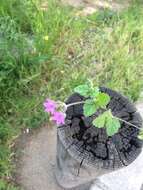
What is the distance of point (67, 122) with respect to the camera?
205cm

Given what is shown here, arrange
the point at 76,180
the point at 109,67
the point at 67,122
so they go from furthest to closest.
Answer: the point at 109,67, the point at 76,180, the point at 67,122

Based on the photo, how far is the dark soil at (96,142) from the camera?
2.02 m

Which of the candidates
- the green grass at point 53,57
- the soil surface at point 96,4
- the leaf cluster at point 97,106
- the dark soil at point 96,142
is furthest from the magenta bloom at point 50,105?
the soil surface at point 96,4

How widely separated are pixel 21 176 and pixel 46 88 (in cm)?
56

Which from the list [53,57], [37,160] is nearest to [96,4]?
[53,57]

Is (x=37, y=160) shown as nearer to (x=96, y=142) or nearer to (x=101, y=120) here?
(x=96, y=142)

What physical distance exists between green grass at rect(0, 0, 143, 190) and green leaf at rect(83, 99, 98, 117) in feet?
2.33

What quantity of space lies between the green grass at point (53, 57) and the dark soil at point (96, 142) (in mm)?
520

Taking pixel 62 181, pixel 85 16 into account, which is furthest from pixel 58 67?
pixel 62 181

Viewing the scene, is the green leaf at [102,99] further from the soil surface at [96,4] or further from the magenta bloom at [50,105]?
the soil surface at [96,4]

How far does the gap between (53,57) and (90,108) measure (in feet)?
2.97

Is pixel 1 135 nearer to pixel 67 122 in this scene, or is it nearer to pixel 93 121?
pixel 67 122

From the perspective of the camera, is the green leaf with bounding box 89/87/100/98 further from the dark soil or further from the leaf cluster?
the dark soil

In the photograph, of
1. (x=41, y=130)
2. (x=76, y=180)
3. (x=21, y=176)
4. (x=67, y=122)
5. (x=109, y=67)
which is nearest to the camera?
(x=67, y=122)
